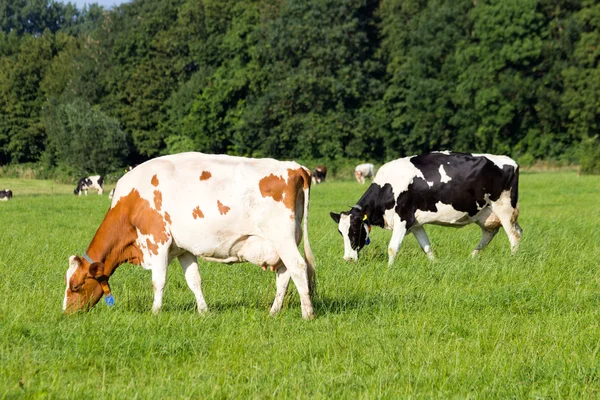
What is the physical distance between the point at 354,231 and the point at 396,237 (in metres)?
0.70

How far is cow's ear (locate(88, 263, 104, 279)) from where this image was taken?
29.8ft

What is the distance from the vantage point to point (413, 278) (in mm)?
11180

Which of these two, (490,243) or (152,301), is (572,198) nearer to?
(490,243)

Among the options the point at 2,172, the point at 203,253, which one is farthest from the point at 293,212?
the point at 2,172

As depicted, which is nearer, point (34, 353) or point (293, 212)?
point (34, 353)

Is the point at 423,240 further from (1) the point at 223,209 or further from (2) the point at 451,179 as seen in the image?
(1) the point at 223,209

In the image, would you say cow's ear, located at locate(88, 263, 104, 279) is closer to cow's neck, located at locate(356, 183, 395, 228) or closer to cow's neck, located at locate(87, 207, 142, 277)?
cow's neck, located at locate(87, 207, 142, 277)

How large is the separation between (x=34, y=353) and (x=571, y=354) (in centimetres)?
457

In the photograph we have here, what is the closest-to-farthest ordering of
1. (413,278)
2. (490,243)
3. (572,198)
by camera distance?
(413,278) < (490,243) < (572,198)

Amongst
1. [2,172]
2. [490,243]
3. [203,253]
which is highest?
[203,253]

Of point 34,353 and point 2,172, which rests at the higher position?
point 34,353

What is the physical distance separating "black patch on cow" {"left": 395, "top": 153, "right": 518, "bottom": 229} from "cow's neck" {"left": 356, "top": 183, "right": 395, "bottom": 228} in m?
0.22

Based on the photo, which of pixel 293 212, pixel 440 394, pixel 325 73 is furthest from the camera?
A: pixel 325 73

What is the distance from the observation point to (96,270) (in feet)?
30.0
